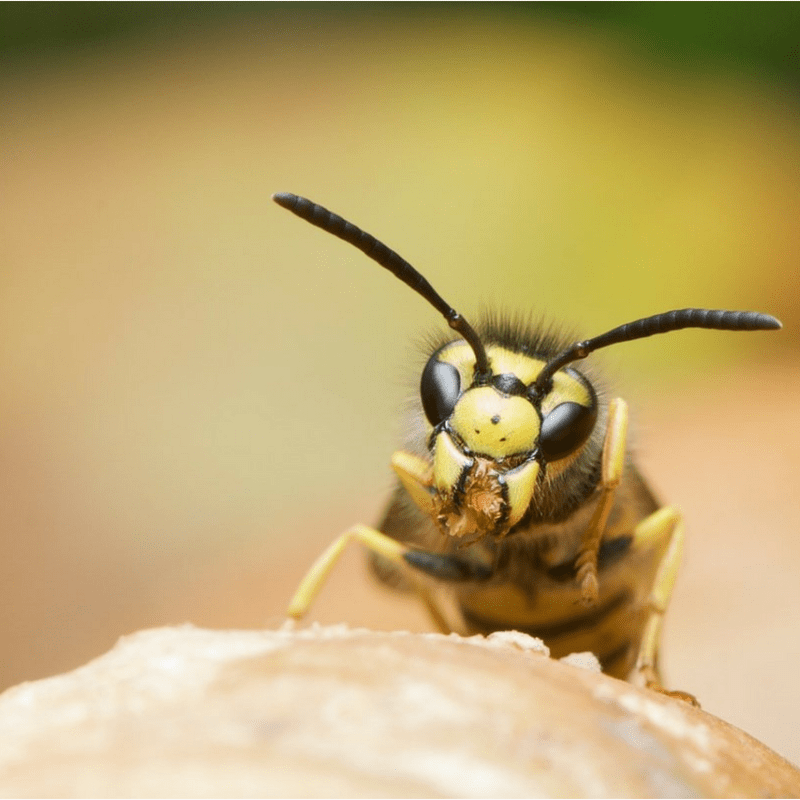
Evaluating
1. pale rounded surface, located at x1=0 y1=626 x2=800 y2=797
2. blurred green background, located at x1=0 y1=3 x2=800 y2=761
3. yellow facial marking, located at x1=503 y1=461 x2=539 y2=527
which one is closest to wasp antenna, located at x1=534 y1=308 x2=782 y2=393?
yellow facial marking, located at x1=503 y1=461 x2=539 y2=527

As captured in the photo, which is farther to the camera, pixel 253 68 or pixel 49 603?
pixel 253 68

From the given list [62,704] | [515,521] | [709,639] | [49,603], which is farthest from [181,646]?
[49,603]

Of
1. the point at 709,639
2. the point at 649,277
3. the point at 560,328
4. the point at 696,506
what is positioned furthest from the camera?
the point at 649,277

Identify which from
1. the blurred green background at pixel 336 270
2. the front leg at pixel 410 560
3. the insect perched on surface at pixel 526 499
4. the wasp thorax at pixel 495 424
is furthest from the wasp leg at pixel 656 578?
the blurred green background at pixel 336 270

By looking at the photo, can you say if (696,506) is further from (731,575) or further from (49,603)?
(49,603)

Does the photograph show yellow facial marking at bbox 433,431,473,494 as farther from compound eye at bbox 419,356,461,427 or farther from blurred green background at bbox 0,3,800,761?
blurred green background at bbox 0,3,800,761

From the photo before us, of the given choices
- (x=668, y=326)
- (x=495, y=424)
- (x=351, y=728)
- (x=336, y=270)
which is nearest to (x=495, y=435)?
(x=495, y=424)
